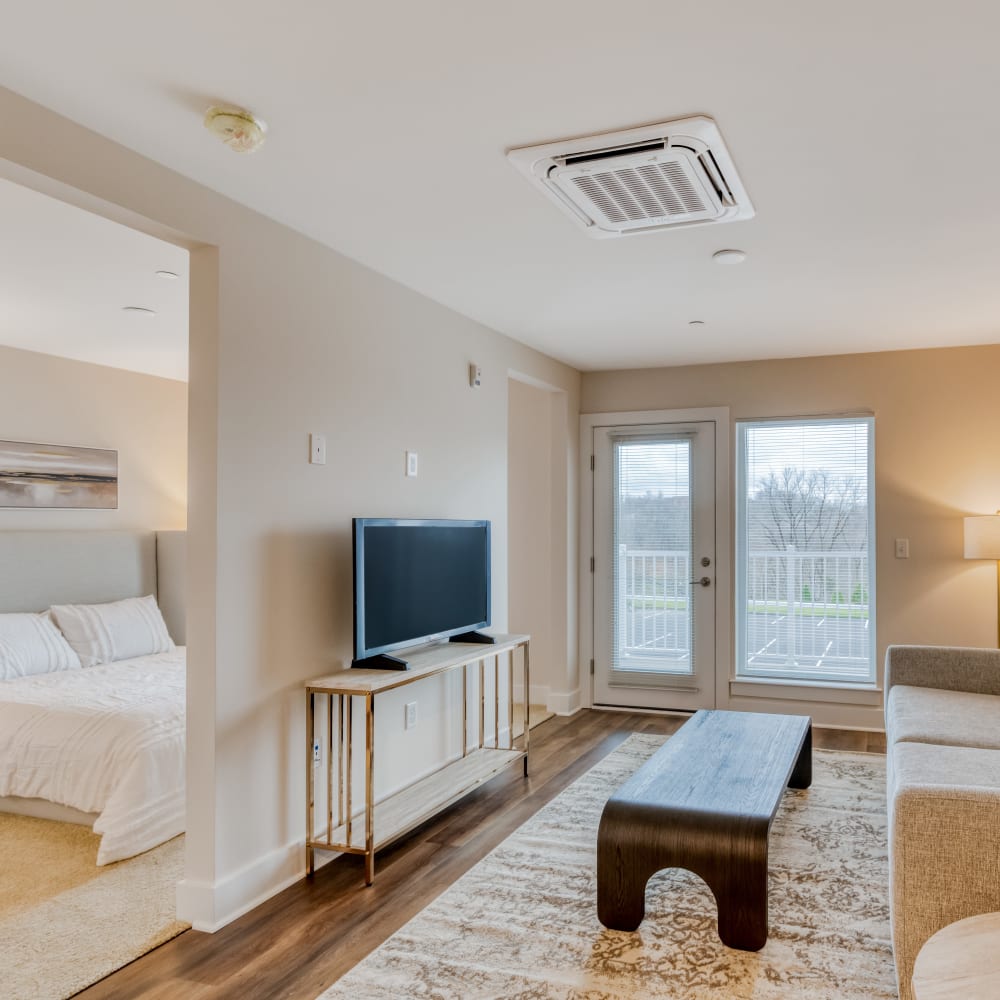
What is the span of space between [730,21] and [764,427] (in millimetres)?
3951

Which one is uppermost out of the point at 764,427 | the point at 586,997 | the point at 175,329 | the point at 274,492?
the point at 175,329

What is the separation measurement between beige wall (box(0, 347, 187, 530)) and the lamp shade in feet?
16.1

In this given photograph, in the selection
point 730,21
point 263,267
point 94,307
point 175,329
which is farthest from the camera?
point 175,329

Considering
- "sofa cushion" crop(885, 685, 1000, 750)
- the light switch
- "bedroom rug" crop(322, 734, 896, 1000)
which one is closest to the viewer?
"bedroom rug" crop(322, 734, 896, 1000)

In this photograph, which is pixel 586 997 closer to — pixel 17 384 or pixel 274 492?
pixel 274 492

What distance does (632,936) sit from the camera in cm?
257

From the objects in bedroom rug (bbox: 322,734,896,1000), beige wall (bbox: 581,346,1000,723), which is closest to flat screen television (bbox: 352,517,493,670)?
bedroom rug (bbox: 322,734,896,1000)

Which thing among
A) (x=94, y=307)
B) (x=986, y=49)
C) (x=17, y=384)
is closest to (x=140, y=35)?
(x=986, y=49)

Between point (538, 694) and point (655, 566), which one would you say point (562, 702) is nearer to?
point (538, 694)

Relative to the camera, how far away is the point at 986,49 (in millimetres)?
1911

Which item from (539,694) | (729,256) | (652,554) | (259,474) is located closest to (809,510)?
(652,554)

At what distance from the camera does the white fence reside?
210 inches

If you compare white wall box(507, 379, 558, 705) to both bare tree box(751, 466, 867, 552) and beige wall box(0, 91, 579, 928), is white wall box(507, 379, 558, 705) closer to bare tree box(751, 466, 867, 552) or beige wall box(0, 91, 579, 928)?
bare tree box(751, 466, 867, 552)

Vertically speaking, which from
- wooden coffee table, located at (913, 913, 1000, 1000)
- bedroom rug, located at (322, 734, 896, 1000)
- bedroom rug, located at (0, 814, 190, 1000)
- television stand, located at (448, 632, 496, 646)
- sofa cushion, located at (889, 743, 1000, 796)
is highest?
television stand, located at (448, 632, 496, 646)
